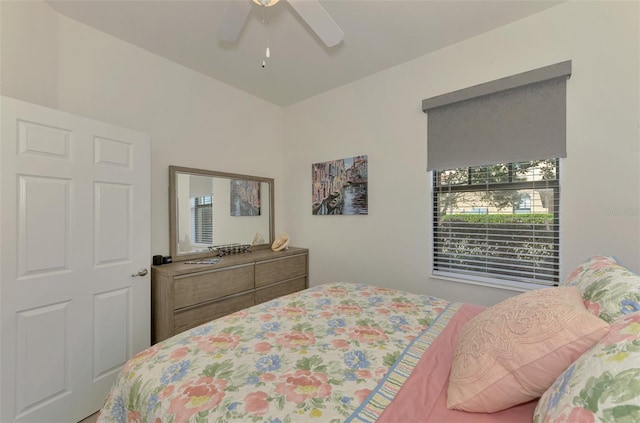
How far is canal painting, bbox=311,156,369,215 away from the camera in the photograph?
2900 mm

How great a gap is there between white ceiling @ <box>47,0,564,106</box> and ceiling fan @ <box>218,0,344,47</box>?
1.17 feet

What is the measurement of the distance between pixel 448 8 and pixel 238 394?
2.60m

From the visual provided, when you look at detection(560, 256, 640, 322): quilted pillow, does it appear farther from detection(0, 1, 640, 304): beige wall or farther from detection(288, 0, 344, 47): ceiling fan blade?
detection(288, 0, 344, 47): ceiling fan blade

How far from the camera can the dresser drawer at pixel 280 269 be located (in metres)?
2.80

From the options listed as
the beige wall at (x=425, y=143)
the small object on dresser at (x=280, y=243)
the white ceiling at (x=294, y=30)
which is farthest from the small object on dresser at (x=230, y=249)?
the white ceiling at (x=294, y=30)

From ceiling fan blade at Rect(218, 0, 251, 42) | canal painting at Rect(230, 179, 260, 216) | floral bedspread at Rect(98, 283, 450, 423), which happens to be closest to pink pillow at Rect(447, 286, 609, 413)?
floral bedspread at Rect(98, 283, 450, 423)

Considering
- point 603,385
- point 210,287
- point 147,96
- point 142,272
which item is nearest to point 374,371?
point 603,385

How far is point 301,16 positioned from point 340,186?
1.78 metres

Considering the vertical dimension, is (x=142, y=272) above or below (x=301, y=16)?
below

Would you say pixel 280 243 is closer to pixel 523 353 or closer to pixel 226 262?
pixel 226 262

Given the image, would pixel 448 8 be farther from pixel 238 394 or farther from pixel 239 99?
pixel 238 394

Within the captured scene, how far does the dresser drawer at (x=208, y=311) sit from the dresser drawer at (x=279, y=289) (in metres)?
0.12

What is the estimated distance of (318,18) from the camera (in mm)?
1563

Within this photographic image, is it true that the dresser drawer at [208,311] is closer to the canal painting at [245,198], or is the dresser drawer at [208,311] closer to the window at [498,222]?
the canal painting at [245,198]
